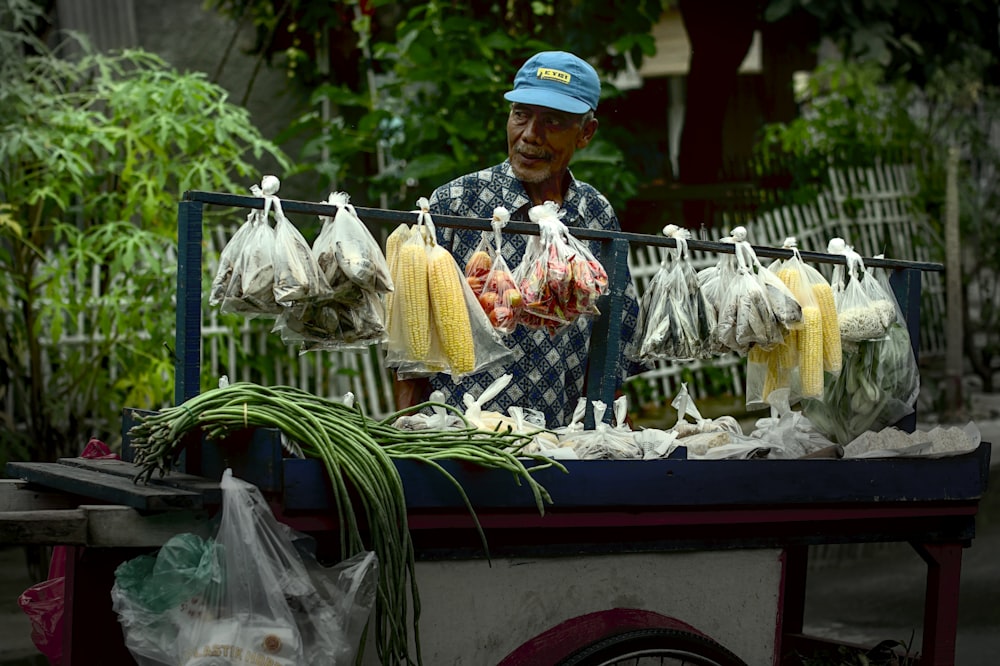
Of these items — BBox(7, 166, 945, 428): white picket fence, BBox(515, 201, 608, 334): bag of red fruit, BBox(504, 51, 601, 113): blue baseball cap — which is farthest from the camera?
BBox(7, 166, 945, 428): white picket fence

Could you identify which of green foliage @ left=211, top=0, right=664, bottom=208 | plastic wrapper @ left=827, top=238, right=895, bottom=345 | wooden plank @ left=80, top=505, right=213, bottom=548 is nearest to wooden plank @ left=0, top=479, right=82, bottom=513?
wooden plank @ left=80, top=505, right=213, bottom=548

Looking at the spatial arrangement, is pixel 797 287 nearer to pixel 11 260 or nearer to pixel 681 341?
pixel 681 341

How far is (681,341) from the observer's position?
355 cm

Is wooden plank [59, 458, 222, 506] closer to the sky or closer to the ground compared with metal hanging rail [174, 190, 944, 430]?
closer to the ground

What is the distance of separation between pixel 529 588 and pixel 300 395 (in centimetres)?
71

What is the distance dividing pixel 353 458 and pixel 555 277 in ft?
2.95

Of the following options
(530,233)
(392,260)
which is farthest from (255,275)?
(530,233)

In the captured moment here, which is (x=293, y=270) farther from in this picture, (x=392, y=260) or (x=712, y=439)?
(x=712, y=439)

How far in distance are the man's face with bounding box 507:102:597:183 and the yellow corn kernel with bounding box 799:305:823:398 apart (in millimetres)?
957

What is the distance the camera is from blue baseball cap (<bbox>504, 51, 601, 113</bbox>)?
12.8 ft

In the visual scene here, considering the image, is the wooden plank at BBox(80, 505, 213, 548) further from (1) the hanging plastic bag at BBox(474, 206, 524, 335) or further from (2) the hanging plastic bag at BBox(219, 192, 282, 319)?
(1) the hanging plastic bag at BBox(474, 206, 524, 335)

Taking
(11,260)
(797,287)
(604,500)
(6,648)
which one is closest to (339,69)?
(11,260)

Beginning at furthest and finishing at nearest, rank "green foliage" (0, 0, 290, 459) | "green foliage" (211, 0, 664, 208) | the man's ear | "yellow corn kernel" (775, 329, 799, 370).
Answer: "green foliage" (211, 0, 664, 208), "green foliage" (0, 0, 290, 459), the man's ear, "yellow corn kernel" (775, 329, 799, 370)

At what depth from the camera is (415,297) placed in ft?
10.6
